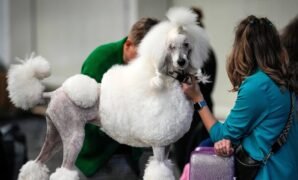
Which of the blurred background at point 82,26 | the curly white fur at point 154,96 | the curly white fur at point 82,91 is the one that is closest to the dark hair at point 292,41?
the curly white fur at point 154,96

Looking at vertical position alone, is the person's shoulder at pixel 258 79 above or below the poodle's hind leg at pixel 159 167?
above

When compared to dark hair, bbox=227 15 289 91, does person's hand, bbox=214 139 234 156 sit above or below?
below

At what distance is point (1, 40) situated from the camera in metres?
5.89

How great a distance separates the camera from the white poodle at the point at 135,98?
1374mm

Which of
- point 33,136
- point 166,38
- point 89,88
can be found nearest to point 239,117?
point 166,38

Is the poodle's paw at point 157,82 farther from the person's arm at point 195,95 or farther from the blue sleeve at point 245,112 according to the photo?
the blue sleeve at point 245,112

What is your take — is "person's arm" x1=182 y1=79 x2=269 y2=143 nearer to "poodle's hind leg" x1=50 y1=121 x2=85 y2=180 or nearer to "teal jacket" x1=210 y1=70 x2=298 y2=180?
"teal jacket" x1=210 y1=70 x2=298 y2=180

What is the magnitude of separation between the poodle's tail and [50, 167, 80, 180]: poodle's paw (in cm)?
22

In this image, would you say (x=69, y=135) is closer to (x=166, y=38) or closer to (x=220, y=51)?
(x=166, y=38)

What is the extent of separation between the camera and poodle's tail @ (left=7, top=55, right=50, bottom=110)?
1517 mm

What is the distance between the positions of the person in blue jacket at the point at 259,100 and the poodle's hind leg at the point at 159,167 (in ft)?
0.51

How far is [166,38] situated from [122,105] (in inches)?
9.6

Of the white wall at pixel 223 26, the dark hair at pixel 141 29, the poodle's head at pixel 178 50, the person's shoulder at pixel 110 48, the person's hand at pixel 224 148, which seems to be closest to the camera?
the poodle's head at pixel 178 50

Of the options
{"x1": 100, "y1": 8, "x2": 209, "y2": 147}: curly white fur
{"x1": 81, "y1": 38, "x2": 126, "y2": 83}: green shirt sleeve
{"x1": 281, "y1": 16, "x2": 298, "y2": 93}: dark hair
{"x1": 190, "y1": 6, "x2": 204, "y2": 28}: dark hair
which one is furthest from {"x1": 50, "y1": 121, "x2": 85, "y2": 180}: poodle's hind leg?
{"x1": 281, "y1": 16, "x2": 298, "y2": 93}: dark hair
